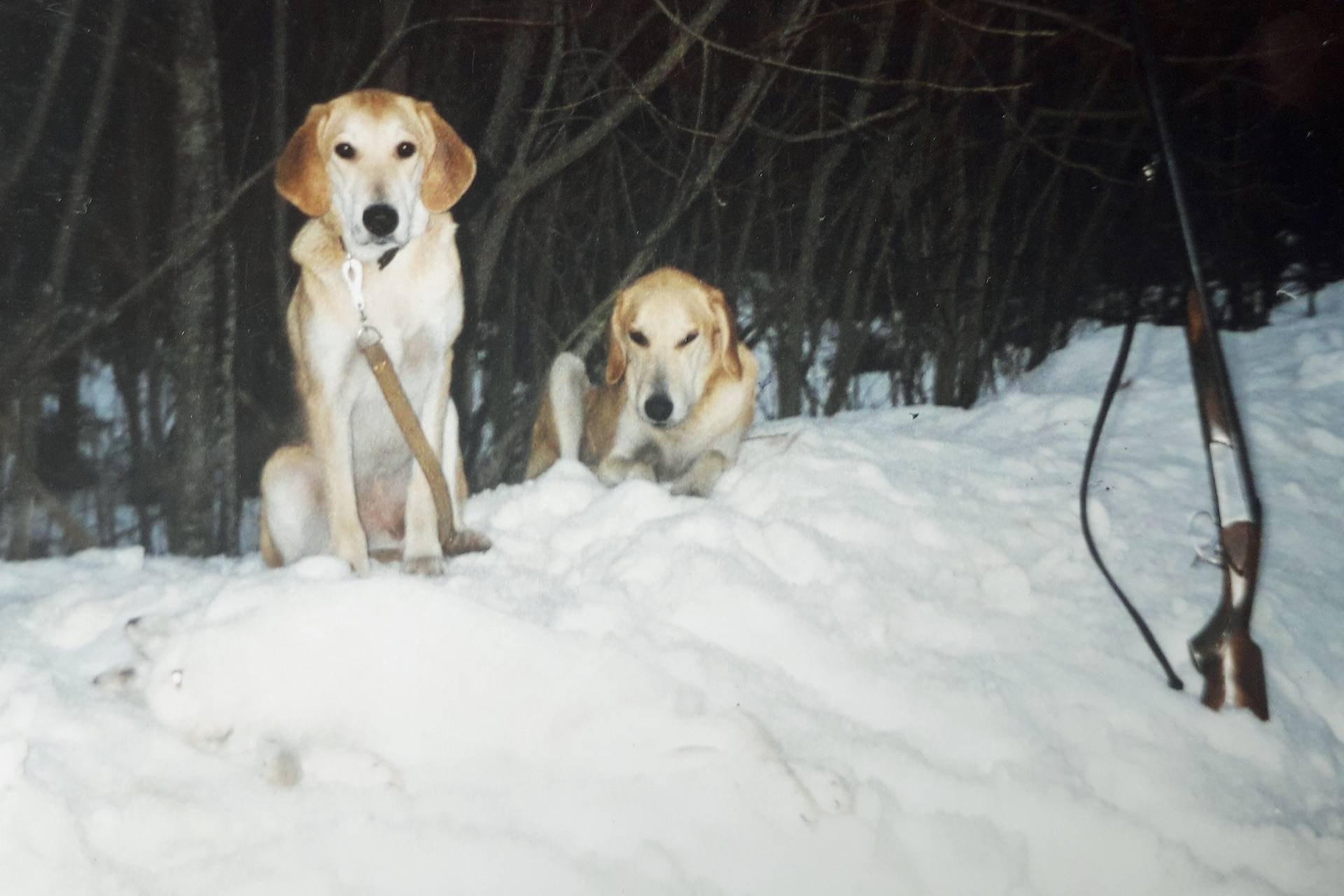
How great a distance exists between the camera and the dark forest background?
259 centimetres

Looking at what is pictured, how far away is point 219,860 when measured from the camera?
3.92 ft

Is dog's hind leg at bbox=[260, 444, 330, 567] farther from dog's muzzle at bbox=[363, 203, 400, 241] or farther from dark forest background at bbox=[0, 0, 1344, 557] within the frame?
dog's muzzle at bbox=[363, 203, 400, 241]

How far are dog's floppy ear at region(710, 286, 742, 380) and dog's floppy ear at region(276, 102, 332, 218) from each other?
1317 mm

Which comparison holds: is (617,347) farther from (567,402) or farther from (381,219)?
(381,219)

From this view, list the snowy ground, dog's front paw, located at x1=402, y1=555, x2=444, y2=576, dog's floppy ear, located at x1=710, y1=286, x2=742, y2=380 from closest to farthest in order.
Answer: the snowy ground
dog's front paw, located at x1=402, y1=555, x2=444, y2=576
dog's floppy ear, located at x1=710, y1=286, x2=742, y2=380

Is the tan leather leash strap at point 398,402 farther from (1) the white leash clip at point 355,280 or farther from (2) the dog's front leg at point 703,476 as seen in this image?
(2) the dog's front leg at point 703,476

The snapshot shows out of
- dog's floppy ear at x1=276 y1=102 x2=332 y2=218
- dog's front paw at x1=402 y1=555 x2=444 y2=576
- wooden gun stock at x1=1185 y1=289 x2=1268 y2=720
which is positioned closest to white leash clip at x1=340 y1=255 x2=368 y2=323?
dog's floppy ear at x1=276 y1=102 x2=332 y2=218

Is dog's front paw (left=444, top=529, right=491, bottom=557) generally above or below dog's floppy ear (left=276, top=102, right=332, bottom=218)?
below

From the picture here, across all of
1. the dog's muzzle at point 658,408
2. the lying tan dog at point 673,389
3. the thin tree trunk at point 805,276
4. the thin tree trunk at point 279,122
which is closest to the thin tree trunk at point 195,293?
the thin tree trunk at point 279,122

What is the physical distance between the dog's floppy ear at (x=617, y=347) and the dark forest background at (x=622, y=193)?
0.44 metres

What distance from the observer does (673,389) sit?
9.05 ft

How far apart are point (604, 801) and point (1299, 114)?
3.28m

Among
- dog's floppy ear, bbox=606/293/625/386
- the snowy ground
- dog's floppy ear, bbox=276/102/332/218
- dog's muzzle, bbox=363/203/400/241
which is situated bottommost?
the snowy ground

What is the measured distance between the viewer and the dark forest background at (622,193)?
2.59m
